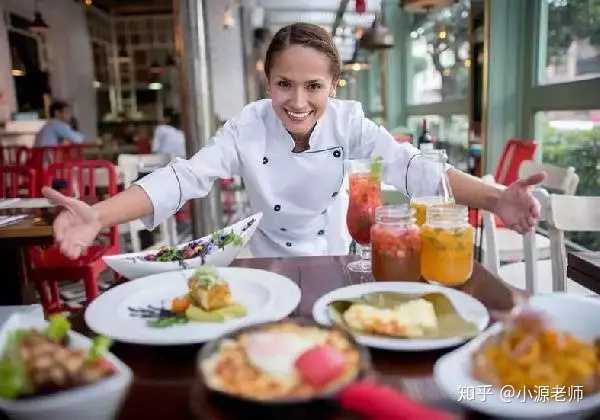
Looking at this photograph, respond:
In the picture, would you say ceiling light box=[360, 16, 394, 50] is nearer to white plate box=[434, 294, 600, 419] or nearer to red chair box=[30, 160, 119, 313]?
red chair box=[30, 160, 119, 313]

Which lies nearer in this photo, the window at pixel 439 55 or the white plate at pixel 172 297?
the white plate at pixel 172 297

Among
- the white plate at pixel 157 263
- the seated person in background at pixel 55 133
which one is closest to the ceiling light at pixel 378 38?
the seated person in background at pixel 55 133

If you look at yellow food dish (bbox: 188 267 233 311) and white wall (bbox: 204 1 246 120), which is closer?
yellow food dish (bbox: 188 267 233 311)

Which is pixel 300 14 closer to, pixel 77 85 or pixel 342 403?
pixel 77 85

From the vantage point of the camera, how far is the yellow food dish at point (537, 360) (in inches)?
25.2

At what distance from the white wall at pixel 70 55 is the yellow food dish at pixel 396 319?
9418 millimetres

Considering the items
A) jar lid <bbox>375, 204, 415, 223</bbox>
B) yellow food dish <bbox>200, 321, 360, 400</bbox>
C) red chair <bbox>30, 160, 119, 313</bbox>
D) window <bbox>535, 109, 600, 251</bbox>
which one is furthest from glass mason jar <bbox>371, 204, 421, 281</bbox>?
window <bbox>535, 109, 600, 251</bbox>

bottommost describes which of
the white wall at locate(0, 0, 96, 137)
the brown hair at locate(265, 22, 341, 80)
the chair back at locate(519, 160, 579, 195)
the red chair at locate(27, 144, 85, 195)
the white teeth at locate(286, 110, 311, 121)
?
the chair back at locate(519, 160, 579, 195)

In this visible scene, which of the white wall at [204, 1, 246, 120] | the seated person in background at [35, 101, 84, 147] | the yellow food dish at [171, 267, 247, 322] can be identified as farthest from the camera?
the white wall at [204, 1, 246, 120]

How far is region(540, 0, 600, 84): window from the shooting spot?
2768 mm

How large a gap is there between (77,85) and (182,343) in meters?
11.3

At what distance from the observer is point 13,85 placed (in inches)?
314

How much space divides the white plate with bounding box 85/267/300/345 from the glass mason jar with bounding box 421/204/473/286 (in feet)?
1.10

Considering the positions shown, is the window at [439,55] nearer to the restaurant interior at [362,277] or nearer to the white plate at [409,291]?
the restaurant interior at [362,277]
